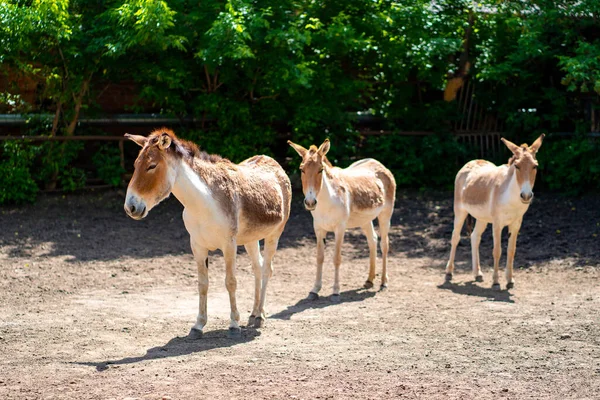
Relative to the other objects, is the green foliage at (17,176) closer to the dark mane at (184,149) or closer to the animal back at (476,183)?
the dark mane at (184,149)

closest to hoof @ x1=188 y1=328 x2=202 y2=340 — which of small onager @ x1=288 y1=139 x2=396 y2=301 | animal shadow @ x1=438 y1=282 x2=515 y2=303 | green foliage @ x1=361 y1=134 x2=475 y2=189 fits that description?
small onager @ x1=288 y1=139 x2=396 y2=301

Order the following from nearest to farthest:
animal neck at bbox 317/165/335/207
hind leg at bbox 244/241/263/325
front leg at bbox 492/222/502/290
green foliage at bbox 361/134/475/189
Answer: hind leg at bbox 244/241/263/325, animal neck at bbox 317/165/335/207, front leg at bbox 492/222/502/290, green foliage at bbox 361/134/475/189

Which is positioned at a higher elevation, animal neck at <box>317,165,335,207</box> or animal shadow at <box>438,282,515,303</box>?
animal neck at <box>317,165,335,207</box>

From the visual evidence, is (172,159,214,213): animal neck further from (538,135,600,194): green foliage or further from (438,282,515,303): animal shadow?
(538,135,600,194): green foliage

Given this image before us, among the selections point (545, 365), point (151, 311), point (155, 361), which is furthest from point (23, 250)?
point (545, 365)

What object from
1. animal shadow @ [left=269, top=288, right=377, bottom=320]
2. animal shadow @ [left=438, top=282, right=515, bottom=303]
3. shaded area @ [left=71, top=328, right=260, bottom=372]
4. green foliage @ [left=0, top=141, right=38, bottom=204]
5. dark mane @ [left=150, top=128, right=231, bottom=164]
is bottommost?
animal shadow @ [left=269, top=288, right=377, bottom=320]

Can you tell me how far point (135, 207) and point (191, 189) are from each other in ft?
2.09

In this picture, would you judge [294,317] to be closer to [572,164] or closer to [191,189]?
[191,189]

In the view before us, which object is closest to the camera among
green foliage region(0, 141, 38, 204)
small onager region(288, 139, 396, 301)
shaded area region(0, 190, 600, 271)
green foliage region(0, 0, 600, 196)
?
small onager region(288, 139, 396, 301)

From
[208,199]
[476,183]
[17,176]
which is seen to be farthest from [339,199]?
[17,176]

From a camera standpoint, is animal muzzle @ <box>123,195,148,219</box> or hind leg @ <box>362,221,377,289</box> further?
hind leg @ <box>362,221,377,289</box>

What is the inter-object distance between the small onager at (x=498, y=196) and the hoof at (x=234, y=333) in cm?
404

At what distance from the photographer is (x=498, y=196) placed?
990 centimetres

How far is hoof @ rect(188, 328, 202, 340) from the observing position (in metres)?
6.99
